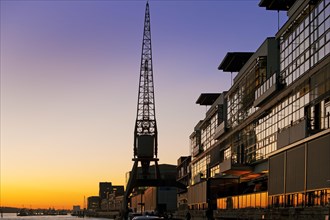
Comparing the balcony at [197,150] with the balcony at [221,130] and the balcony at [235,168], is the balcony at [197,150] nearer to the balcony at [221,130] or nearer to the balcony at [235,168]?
the balcony at [221,130]

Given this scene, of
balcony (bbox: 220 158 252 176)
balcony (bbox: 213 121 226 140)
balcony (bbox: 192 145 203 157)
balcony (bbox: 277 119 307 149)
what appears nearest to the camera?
balcony (bbox: 277 119 307 149)

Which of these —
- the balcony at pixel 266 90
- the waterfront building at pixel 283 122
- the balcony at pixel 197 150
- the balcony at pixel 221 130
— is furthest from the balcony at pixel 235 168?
the balcony at pixel 197 150

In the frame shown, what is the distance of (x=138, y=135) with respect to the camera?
18350cm

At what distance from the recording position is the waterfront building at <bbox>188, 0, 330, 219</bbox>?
5750cm

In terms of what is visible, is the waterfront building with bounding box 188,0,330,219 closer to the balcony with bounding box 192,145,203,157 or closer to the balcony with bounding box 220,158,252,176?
the balcony with bounding box 220,158,252,176

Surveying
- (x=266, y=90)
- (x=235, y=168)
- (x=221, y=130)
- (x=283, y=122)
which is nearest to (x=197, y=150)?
(x=221, y=130)

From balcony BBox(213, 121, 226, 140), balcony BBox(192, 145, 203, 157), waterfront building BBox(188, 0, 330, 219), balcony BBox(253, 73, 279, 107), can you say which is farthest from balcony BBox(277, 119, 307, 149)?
balcony BBox(192, 145, 203, 157)

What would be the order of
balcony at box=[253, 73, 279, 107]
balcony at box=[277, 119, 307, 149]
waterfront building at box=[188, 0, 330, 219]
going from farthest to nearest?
balcony at box=[253, 73, 279, 107] < balcony at box=[277, 119, 307, 149] < waterfront building at box=[188, 0, 330, 219]

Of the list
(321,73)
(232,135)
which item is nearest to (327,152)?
(321,73)

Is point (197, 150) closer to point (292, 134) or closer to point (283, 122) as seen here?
point (283, 122)

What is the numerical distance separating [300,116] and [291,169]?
281 inches

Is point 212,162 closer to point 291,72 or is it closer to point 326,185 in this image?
point 291,72

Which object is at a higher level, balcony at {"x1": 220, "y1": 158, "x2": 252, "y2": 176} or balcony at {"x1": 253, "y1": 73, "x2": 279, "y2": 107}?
balcony at {"x1": 253, "y1": 73, "x2": 279, "y2": 107}

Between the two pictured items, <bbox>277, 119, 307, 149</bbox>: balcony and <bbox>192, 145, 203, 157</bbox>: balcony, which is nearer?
<bbox>277, 119, 307, 149</bbox>: balcony
